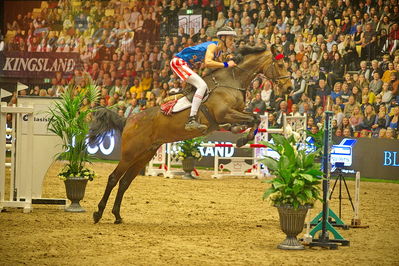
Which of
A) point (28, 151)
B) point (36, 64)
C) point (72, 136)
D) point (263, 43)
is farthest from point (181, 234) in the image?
point (36, 64)

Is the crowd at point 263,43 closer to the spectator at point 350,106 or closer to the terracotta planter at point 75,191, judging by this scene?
the spectator at point 350,106

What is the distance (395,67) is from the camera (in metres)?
18.4

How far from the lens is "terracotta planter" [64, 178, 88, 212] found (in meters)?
11.1

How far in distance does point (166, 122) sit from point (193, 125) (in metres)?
0.47

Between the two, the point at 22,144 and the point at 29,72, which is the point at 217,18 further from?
the point at 22,144

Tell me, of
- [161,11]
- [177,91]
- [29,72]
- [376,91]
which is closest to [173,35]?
[161,11]

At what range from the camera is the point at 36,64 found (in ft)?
88.0

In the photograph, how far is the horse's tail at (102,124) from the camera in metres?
10.9

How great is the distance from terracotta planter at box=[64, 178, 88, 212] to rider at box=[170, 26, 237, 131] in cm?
213

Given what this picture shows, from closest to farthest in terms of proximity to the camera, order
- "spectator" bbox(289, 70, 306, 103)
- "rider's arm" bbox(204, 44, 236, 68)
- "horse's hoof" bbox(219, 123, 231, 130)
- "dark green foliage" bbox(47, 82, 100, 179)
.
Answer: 1. "rider's arm" bbox(204, 44, 236, 68)
2. "horse's hoof" bbox(219, 123, 231, 130)
3. "dark green foliage" bbox(47, 82, 100, 179)
4. "spectator" bbox(289, 70, 306, 103)

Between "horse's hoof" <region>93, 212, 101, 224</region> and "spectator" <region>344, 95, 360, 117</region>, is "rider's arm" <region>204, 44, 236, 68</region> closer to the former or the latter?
"horse's hoof" <region>93, 212, 101, 224</region>

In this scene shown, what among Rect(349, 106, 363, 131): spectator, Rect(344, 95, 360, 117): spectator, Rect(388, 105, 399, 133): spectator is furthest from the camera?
Rect(344, 95, 360, 117): spectator

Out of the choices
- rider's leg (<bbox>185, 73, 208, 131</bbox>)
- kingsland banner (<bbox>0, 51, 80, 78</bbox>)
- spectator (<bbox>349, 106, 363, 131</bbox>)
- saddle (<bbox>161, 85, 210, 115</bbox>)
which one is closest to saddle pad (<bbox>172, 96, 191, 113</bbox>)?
saddle (<bbox>161, 85, 210, 115</bbox>)

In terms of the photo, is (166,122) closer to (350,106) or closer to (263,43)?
(263,43)
